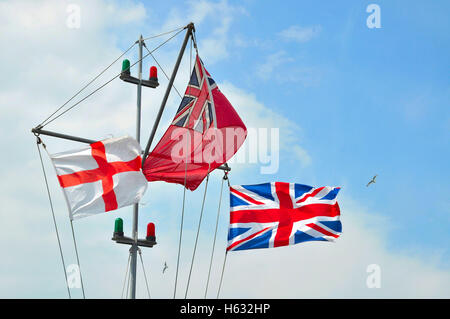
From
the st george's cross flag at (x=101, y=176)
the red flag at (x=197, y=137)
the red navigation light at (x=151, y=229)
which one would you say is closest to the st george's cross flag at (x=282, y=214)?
the red navigation light at (x=151, y=229)

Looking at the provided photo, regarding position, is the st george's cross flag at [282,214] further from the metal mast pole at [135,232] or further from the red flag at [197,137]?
the metal mast pole at [135,232]

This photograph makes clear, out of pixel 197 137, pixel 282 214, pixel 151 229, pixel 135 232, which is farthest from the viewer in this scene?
pixel 282 214

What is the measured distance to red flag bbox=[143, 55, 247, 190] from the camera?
2058 centimetres

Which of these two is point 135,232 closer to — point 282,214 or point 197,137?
point 197,137

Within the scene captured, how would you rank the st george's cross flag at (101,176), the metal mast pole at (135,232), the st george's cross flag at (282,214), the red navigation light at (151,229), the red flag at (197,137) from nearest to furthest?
the st george's cross flag at (101,176) < the metal mast pole at (135,232) < the red flag at (197,137) < the red navigation light at (151,229) < the st george's cross flag at (282,214)

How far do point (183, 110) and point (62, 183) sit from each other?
4554 mm

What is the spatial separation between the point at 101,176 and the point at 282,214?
7915 millimetres

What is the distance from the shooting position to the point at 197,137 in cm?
2081

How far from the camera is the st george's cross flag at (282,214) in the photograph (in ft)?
78.4

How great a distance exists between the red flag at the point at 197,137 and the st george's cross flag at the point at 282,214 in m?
3.71

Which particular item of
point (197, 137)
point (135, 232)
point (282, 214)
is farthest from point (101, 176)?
point (282, 214)

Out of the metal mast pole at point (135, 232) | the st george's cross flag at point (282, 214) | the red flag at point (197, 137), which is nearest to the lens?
the metal mast pole at point (135, 232)
